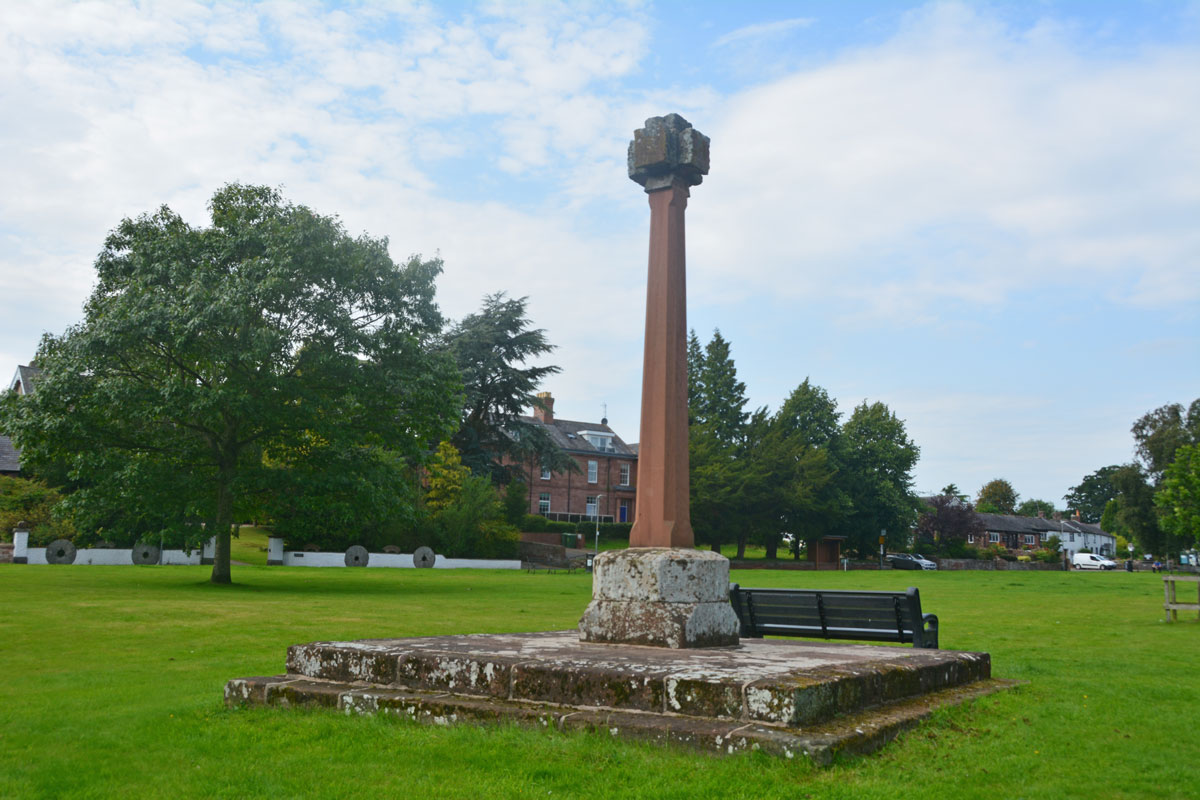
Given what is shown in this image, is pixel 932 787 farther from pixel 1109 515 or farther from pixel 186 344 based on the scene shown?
pixel 1109 515

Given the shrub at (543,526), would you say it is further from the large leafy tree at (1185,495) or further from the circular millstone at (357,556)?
the large leafy tree at (1185,495)

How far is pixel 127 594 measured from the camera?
20.2 meters

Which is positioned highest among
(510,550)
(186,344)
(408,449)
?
(186,344)

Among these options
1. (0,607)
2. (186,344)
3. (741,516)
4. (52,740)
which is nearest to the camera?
(52,740)

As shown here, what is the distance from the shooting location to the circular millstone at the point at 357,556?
42969 mm

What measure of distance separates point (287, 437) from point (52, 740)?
2099cm

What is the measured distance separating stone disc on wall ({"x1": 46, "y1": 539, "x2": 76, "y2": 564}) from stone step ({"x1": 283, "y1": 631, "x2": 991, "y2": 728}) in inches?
1379

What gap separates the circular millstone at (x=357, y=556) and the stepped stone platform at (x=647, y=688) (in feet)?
120

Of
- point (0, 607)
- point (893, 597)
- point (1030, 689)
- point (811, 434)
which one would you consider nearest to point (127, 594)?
point (0, 607)

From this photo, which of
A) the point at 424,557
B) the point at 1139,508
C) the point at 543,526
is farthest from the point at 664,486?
the point at 1139,508

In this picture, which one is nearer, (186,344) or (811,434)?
(186,344)

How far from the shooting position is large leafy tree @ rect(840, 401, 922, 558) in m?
68.0

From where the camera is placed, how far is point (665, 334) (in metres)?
8.78

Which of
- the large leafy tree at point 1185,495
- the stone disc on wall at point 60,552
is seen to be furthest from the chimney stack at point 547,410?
the large leafy tree at point 1185,495
